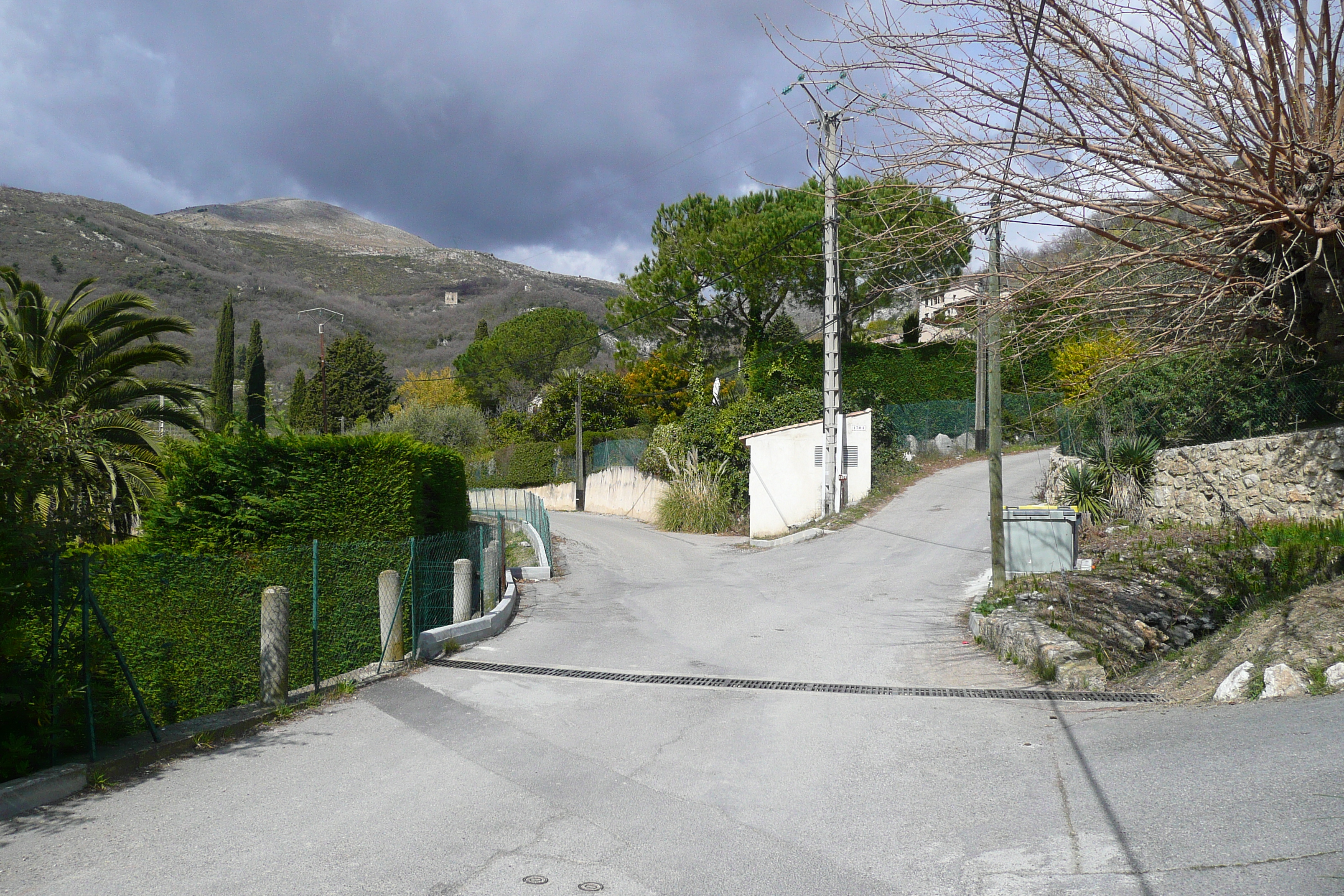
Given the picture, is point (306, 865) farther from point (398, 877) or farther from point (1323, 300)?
point (1323, 300)

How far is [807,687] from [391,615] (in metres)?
4.73

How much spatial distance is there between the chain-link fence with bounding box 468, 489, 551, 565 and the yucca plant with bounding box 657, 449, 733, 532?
13.8 ft

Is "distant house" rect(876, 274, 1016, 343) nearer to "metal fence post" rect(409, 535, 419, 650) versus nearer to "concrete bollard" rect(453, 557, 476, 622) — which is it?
"metal fence post" rect(409, 535, 419, 650)

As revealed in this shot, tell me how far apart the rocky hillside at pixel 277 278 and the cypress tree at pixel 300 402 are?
7242mm

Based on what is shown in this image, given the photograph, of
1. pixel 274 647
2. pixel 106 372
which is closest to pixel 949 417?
pixel 106 372

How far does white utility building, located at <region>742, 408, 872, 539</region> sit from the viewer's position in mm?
25859

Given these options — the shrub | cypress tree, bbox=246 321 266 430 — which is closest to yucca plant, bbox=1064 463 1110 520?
cypress tree, bbox=246 321 266 430

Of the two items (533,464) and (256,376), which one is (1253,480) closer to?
(533,464)

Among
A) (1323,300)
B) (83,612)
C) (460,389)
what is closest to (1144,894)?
(1323,300)

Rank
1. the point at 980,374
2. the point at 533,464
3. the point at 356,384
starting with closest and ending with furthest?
the point at 980,374 < the point at 533,464 < the point at 356,384

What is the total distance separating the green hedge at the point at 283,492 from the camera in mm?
11016

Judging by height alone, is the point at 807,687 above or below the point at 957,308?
below

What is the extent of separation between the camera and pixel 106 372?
49.0 ft

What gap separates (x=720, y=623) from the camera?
1319 centimetres
